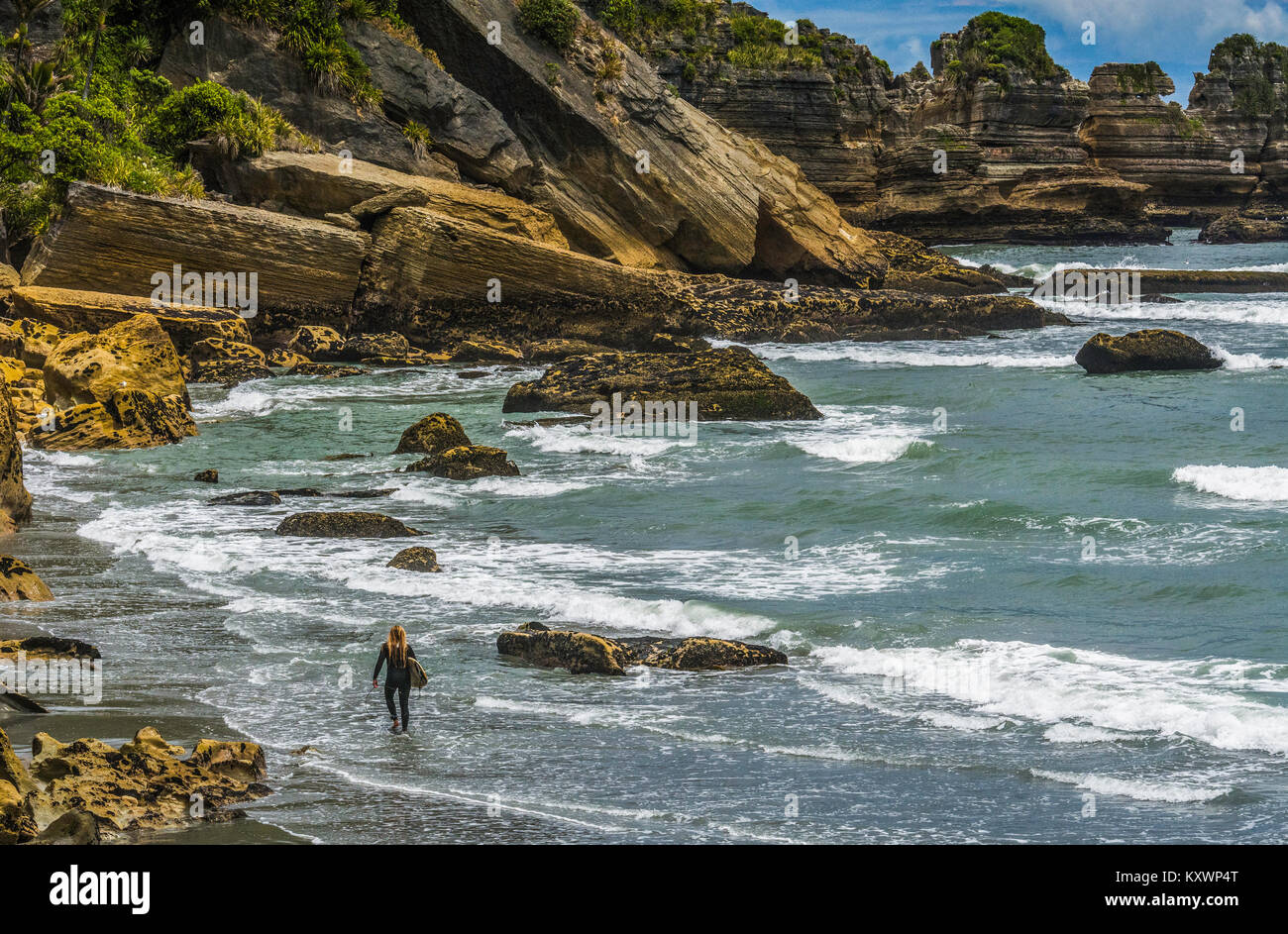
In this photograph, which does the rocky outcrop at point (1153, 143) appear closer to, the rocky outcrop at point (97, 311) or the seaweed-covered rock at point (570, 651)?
the rocky outcrop at point (97, 311)

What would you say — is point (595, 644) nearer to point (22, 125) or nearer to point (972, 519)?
point (972, 519)

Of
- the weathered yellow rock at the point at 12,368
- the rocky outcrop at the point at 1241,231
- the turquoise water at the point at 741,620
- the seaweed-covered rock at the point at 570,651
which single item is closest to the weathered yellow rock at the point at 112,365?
the weathered yellow rock at the point at 12,368

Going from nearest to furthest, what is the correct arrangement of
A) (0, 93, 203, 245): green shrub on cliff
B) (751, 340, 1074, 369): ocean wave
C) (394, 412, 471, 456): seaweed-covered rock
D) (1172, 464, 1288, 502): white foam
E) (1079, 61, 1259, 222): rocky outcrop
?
(1172, 464, 1288, 502): white foam → (394, 412, 471, 456): seaweed-covered rock → (0, 93, 203, 245): green shrub on cliff → (751, 340, 1074, 369): ocean wave → (1079, 61, 1259, 222): rocky outcrop

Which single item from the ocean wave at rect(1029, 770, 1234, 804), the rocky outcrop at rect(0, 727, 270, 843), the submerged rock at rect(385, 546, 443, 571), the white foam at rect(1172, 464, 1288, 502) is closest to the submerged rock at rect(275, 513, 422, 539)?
the submerged rock at rect(385, 546, 443, 571)

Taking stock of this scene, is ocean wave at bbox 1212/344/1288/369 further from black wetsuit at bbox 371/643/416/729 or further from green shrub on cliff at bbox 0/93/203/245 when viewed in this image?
black wetsuit at bbox 371/643/416/729

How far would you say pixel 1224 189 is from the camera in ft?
259

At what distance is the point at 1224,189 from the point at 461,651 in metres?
79.6

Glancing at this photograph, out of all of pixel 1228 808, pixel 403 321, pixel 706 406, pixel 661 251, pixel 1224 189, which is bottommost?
pixel 1228 808

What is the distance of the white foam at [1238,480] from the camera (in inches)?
652

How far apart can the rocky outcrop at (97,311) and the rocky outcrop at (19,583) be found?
1265 centimetres

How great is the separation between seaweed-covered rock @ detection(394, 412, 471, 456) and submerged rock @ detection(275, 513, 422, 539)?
4.87 metres

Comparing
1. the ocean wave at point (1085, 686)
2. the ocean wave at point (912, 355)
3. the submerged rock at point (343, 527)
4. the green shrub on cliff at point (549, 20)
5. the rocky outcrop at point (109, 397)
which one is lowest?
the ocean wave at point (1085, 686)

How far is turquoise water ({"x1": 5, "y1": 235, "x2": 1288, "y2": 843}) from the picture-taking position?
7492 mm

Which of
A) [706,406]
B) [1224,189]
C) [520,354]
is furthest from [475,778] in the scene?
[1224,189]
